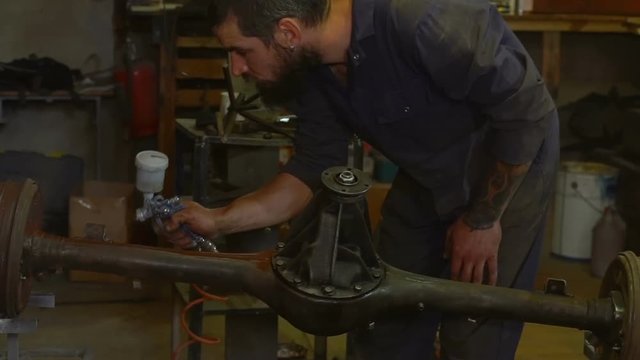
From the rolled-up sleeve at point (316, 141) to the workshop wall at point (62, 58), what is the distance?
7.49 ft

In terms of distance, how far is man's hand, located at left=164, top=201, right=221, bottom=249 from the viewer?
1700 mm

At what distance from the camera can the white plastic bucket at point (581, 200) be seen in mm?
3730

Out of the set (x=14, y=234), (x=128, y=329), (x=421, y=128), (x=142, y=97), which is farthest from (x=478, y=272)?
(x=142, y=97)

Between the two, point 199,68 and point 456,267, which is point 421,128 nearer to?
point 456,267

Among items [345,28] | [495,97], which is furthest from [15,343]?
[495,97]

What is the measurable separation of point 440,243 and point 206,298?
711 mm

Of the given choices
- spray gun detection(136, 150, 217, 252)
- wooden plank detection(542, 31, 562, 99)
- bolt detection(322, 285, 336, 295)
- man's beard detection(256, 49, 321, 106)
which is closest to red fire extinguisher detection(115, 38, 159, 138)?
wooden plank detection(542, 31, 562, 99)

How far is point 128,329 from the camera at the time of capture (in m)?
3.10

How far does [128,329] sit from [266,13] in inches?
70.8

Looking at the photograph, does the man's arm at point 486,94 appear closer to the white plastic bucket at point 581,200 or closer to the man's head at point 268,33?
the man's head at point 268,33

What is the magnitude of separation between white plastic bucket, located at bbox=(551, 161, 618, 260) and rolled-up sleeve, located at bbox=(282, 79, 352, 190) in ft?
6.87

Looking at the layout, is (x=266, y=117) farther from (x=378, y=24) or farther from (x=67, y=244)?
(x=67, y=244)

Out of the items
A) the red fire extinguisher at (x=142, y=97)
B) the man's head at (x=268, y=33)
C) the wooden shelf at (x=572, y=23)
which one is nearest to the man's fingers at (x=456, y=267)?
the man's head at (x=268, y=33)

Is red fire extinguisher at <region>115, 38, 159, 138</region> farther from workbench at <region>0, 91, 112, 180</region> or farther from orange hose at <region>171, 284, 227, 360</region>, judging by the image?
orange hose at <region>171, 284, 227, 360</region>
